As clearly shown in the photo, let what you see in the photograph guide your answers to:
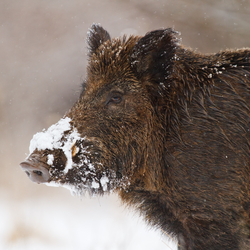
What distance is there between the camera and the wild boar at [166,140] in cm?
205

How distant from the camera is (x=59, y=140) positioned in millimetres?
2035

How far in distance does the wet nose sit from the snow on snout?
0.46 feet

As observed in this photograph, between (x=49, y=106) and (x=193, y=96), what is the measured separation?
419 cm

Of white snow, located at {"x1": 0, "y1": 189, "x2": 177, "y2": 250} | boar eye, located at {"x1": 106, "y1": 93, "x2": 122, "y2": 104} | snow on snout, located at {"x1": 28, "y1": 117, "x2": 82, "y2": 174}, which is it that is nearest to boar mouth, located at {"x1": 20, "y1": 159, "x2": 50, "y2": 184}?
snow on snout, located at {"x1": 28, "y1": 117, "x2": 82, "y2": 174}

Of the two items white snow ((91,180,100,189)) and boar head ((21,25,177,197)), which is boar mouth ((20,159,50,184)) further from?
white snow ((91,180,100,189))

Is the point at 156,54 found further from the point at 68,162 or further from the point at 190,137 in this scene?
the point at 68,162

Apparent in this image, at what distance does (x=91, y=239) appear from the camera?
4703 mm

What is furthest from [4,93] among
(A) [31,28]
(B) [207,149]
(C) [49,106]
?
(B) [207,149]

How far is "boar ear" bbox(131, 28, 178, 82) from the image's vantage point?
7.38ft

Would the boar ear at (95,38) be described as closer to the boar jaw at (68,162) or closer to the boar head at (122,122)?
the boar head at (122,122)

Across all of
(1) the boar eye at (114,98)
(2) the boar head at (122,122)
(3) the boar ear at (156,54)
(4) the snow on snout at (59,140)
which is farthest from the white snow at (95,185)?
(3) the boar ear at (156,54)

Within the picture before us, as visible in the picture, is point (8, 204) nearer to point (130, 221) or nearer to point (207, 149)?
point (130, 221)

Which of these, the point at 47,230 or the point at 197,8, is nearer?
the point at 47,230

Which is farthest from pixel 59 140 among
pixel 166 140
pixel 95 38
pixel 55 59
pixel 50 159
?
pixel 55 59
